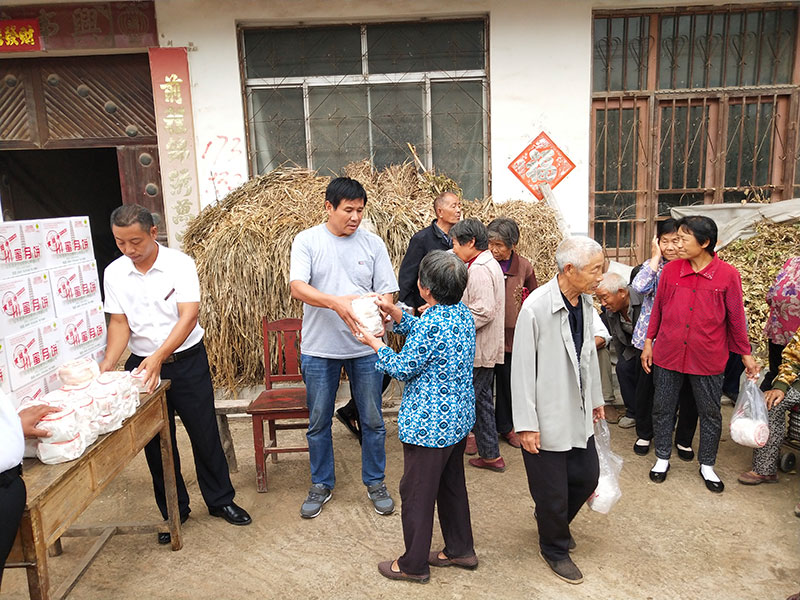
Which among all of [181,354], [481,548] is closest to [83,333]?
[181,354]

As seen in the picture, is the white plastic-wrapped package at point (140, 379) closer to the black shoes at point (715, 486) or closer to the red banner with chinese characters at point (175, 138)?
the black shoes at point (715, 486)

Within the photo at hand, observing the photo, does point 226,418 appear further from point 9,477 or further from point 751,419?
point 751,419

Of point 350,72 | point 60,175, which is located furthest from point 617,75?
point 60,175

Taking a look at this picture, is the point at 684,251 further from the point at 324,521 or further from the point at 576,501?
the point at 324,521

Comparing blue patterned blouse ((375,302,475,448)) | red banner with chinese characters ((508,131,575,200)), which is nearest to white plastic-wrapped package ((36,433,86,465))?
blue patterned blouse ((375,302,475,448))

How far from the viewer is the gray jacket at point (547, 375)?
2604mm

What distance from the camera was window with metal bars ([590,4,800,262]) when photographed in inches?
243

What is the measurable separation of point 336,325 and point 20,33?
533 centimetres

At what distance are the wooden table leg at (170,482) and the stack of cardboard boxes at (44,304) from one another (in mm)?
543

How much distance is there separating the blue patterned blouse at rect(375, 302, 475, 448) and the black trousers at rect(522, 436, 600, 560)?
Result: 1.41 feet

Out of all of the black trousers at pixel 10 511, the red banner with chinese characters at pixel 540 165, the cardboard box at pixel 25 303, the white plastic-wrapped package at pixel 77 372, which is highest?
the red banner with chinese characters at pixel 540 165

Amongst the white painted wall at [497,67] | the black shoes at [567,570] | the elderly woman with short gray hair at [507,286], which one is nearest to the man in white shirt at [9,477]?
the black shoes at [567,570]

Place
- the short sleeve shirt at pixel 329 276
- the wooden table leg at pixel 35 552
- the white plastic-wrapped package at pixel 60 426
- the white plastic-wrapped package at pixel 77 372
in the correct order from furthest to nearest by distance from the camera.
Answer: the short sleeve shirt at pixel 329 276
the white plastic-wrapped package at pixel 77 372
the white plastic-wrapped package at pixel 60 426
the wooden table leg at pixel 35 552

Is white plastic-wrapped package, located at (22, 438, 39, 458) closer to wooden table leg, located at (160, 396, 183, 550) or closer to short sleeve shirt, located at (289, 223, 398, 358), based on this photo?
wooden table leg, located at (160, 396, 183, 550)
